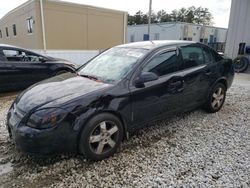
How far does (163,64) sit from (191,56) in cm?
83

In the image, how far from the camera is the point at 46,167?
2695mm

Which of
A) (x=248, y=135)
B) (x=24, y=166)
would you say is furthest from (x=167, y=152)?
(x=24, y=166)

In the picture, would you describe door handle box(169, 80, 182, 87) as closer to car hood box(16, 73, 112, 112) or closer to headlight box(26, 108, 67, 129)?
car hood box(16, 73, 112, 112)

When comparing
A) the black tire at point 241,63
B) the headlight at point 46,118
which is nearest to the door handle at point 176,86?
the headlight at point 46,118

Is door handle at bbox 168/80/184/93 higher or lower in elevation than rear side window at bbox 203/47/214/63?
lower

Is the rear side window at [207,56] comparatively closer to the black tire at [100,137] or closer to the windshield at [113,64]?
the windshield at [113,64]

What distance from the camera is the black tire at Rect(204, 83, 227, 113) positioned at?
4.39 meters

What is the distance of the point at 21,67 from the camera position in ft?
19.2

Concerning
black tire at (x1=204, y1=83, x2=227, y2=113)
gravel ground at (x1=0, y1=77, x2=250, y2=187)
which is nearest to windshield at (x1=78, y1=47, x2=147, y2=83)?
gravel ground at (x1=0, y1=77, x2=250, y2=187)

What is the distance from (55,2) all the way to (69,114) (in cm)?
1283

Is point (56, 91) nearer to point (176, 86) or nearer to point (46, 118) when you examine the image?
point (46, 118)

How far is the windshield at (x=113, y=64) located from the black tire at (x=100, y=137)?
23.4 inches

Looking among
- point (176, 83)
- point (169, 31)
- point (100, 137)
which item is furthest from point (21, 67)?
point (169, 31)

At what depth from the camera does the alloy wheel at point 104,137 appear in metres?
2.74
